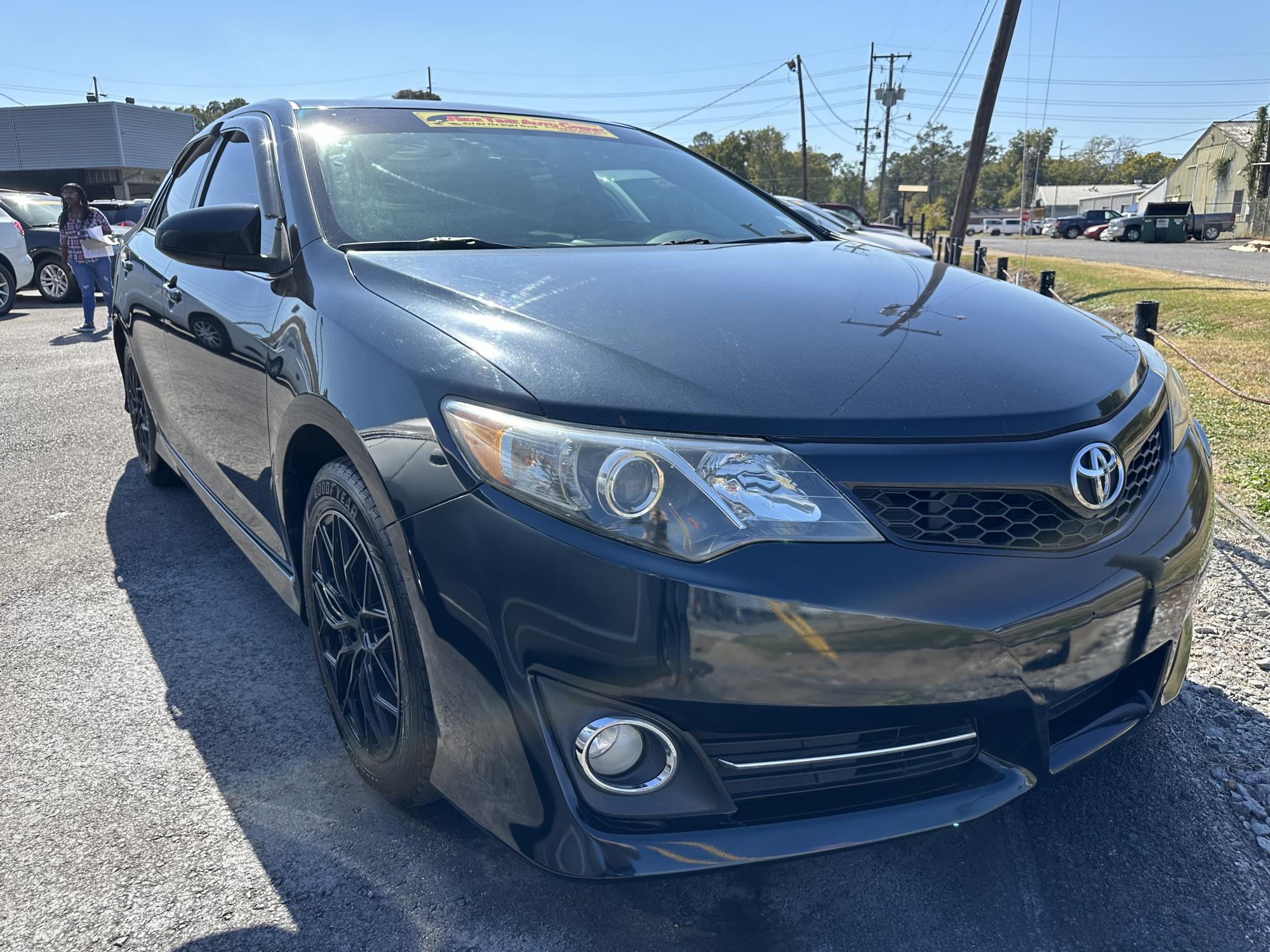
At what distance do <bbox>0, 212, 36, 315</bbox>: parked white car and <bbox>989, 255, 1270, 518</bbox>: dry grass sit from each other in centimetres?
1224

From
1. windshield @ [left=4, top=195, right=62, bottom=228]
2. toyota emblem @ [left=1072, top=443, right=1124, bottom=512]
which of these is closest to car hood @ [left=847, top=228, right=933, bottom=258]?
toyota emblem @ [left=1072, top=443, right=1124, bottom=512]

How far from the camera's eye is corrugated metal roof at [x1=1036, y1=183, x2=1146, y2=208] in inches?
3698

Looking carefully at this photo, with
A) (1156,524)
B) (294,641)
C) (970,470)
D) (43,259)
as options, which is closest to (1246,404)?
(1156,524)

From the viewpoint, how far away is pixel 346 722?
2.17 m

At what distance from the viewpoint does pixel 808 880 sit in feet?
6.21

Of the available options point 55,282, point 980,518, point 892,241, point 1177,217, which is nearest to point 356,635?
point 980,518

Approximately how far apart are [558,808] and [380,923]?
1.72 ft

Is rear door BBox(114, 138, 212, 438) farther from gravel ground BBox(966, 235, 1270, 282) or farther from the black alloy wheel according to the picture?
gravel ground BBox(966, 235, 1270, 282)

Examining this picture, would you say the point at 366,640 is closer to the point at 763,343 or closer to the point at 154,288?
the point at 763,343

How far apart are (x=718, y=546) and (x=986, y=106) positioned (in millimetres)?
12875

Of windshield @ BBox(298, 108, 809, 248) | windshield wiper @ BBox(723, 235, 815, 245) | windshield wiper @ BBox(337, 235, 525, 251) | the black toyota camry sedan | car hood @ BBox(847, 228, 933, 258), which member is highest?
windshield @ BBox(298, 108, 809, 248)

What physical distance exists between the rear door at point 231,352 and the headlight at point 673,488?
1084 mm

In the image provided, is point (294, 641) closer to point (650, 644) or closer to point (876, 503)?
point (650, 644)

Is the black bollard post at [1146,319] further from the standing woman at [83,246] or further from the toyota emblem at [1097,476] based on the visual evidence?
the standing woman at [83,246]
